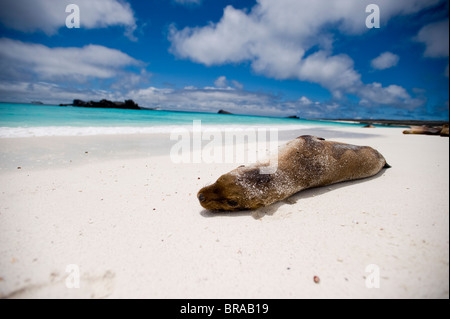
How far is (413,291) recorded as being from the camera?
1.29 metres

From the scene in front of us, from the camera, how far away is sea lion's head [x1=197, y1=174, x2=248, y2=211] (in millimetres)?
2533

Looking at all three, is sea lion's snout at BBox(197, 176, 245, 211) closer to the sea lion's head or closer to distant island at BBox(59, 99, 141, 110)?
the sea lion's head

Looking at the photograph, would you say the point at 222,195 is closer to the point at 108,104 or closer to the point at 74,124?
the point at 74,124

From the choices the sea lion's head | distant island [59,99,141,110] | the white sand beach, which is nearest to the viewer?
the white sand beach

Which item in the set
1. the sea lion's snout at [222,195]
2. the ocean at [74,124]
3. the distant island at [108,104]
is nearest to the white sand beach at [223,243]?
the sea lion's snout at [222,195]

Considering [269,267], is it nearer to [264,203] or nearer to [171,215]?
[264,203]

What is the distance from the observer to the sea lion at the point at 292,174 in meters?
2.56

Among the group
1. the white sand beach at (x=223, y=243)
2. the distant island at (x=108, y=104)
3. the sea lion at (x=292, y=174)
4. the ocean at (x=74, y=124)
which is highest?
the distant island at (x=108, y=104)

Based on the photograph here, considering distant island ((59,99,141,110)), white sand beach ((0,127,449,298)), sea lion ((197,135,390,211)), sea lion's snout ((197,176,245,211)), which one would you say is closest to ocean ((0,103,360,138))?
white sand beach ((0,127,449,298))

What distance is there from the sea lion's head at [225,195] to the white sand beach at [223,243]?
0.43ft

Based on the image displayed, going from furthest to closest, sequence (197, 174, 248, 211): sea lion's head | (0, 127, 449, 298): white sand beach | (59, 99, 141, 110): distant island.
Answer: (59, 99, 141, 110): distant island → (197, 174, 248, 211): sea lion's head → (0, 127, 449, 298): white sand beach

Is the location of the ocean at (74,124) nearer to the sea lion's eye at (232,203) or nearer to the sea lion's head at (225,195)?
the sea lion's head at (225,195)

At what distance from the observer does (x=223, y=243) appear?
2045mm
